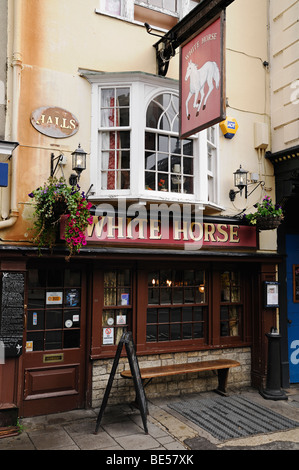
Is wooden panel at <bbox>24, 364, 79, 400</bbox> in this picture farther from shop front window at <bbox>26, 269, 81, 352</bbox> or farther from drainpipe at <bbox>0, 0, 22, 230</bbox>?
drainpipe at <bbox>0, 0, 22, 230</bbox>

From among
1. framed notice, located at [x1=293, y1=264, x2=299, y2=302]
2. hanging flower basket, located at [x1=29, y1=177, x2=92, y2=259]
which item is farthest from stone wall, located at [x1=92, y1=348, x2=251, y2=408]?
hanging flower basket, located at [x1=29, y1=177, x2=92, y2=259]

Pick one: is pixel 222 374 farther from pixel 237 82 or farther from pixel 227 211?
pixel 237 82

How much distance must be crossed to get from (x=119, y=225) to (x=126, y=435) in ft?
10.8

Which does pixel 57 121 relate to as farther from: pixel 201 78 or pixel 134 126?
pixel 201 78

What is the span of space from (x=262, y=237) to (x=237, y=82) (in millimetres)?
3375

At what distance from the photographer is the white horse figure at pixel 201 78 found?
533cm

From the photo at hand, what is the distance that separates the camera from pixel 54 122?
6.65 metres

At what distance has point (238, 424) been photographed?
624 centimetres

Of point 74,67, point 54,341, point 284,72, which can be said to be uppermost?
point 284,72

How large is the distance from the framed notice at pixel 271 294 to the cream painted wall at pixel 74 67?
67.3 inches

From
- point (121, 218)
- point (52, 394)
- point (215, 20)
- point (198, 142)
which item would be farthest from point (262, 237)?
point (52, 394)

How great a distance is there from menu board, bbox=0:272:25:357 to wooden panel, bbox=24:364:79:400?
75 cm

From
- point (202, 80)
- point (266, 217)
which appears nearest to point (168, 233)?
point (266, 217)

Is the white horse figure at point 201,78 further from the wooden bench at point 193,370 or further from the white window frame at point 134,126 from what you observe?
the wooden bench at point 193,370
